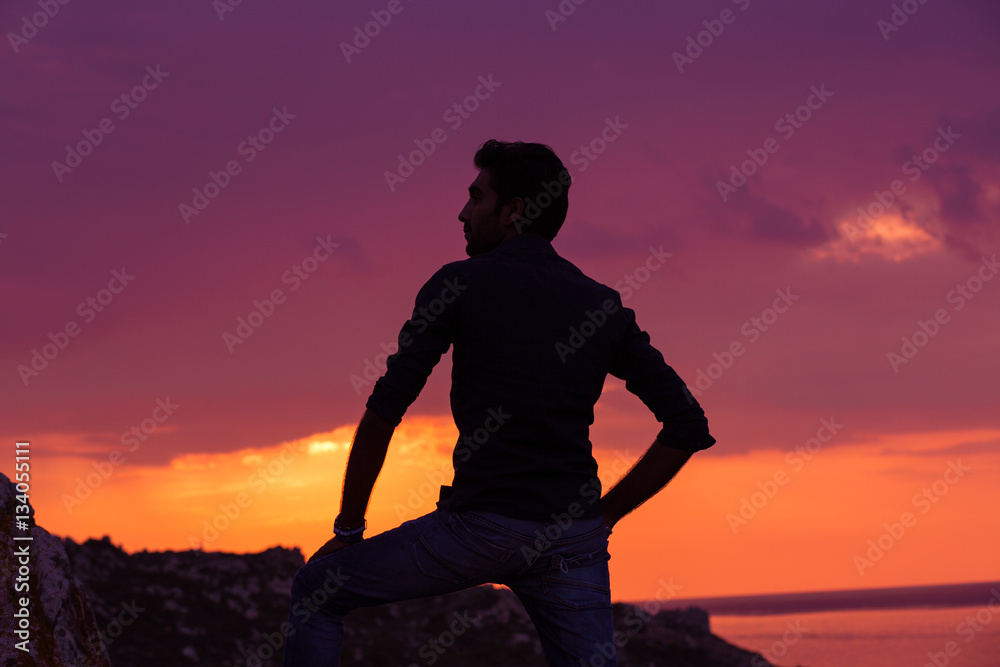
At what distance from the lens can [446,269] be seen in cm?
426

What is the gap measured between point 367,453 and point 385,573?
54 cm

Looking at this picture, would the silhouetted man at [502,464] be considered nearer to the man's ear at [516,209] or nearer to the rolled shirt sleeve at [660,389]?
the man's ear at [516,209]

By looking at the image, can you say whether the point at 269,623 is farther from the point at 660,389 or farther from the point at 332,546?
the point at 660,389

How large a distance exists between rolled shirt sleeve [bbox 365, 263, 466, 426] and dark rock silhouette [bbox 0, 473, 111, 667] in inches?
125

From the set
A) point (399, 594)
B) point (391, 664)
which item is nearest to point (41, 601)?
point (399, 594)

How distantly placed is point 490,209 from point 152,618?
15265mm

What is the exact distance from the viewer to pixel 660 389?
4703mm

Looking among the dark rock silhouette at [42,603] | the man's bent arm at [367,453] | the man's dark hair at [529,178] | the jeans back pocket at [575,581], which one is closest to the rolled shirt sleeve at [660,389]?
the man's dark hair at [529,178]

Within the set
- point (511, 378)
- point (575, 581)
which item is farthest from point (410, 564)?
point (511, 378)

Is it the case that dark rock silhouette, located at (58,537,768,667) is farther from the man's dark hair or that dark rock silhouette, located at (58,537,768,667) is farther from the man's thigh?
the man's dark hair

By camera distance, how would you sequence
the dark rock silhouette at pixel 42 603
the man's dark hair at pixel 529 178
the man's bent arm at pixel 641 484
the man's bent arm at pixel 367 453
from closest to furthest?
the man's bent arm at pixel 367 453, the man's dark hair at pixel 529 178, the man's bent arm at pixel 641 484, the dark rock silhouette at pixel 42 603

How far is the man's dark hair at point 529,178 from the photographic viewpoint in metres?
4.50

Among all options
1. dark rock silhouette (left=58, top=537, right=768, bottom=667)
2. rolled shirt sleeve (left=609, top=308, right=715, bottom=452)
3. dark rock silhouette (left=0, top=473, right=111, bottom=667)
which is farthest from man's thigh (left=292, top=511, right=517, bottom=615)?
dark rock silhouette (left=58, top=537, right=768, bottom=667)

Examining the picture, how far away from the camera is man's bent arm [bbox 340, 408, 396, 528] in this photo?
4.04m
